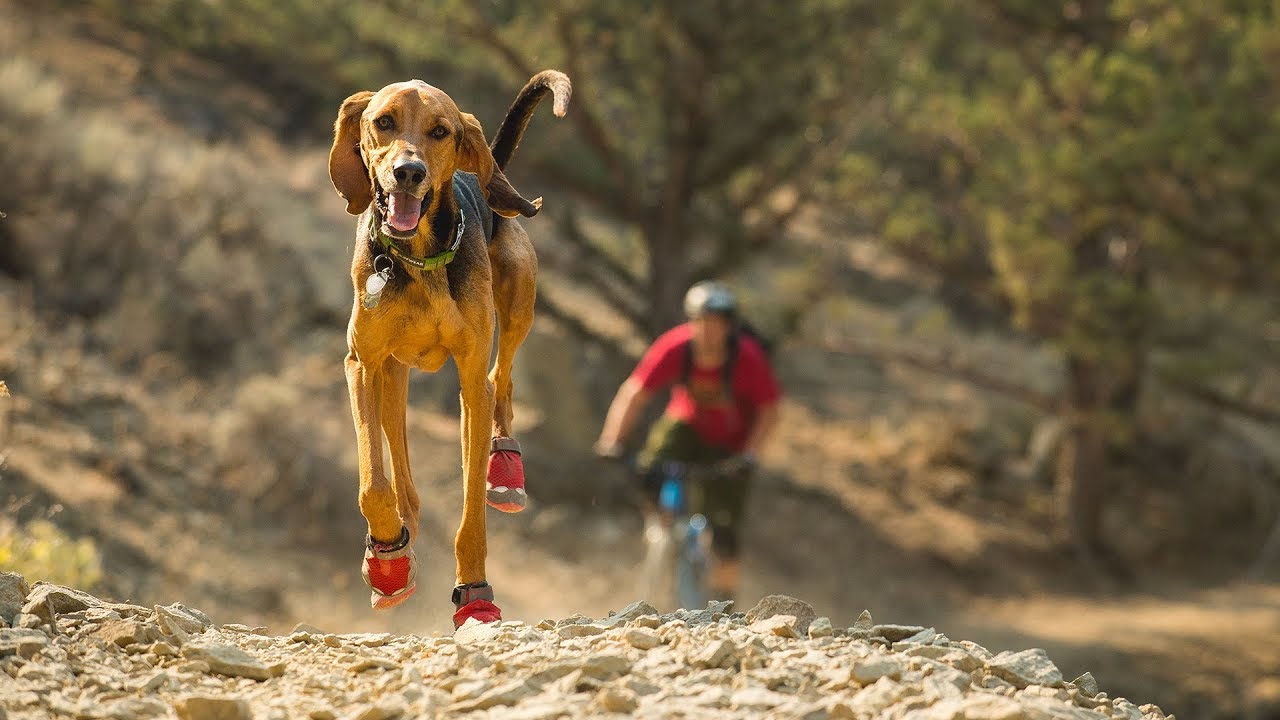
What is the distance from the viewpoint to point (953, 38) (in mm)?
17812

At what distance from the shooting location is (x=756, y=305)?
60.6 ft

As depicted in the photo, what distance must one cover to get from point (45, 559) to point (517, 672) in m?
3.31

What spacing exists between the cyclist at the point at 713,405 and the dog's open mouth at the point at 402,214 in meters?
5.83

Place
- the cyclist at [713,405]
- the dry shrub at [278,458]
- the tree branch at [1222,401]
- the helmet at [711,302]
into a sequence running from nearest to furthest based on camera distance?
the helmet at [711,302] → the cyclist at [713,405] → the dry shrub at [278,458] → the tree branch at [1222,401]

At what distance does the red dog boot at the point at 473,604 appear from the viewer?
15.1ft

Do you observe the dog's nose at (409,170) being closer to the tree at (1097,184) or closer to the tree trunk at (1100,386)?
the tree at (1097,184)

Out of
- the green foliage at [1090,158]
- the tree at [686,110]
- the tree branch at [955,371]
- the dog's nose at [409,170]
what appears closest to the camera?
the dog's nose at [409,170]

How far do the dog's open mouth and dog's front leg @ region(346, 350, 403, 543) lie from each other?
1.92 ft

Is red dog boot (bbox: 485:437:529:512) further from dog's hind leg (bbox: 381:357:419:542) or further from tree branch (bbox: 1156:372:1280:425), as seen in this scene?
tree branch (bbox: 1156:372:1280:425)

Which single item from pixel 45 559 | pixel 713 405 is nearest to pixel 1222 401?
pixel 713 405

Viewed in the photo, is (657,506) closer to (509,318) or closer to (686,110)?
(686,110)

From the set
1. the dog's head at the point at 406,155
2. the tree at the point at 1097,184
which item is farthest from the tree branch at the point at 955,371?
the dog's head at the point at 406,155

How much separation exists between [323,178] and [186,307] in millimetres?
6547

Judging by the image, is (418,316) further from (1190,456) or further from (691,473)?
(1190,456)
